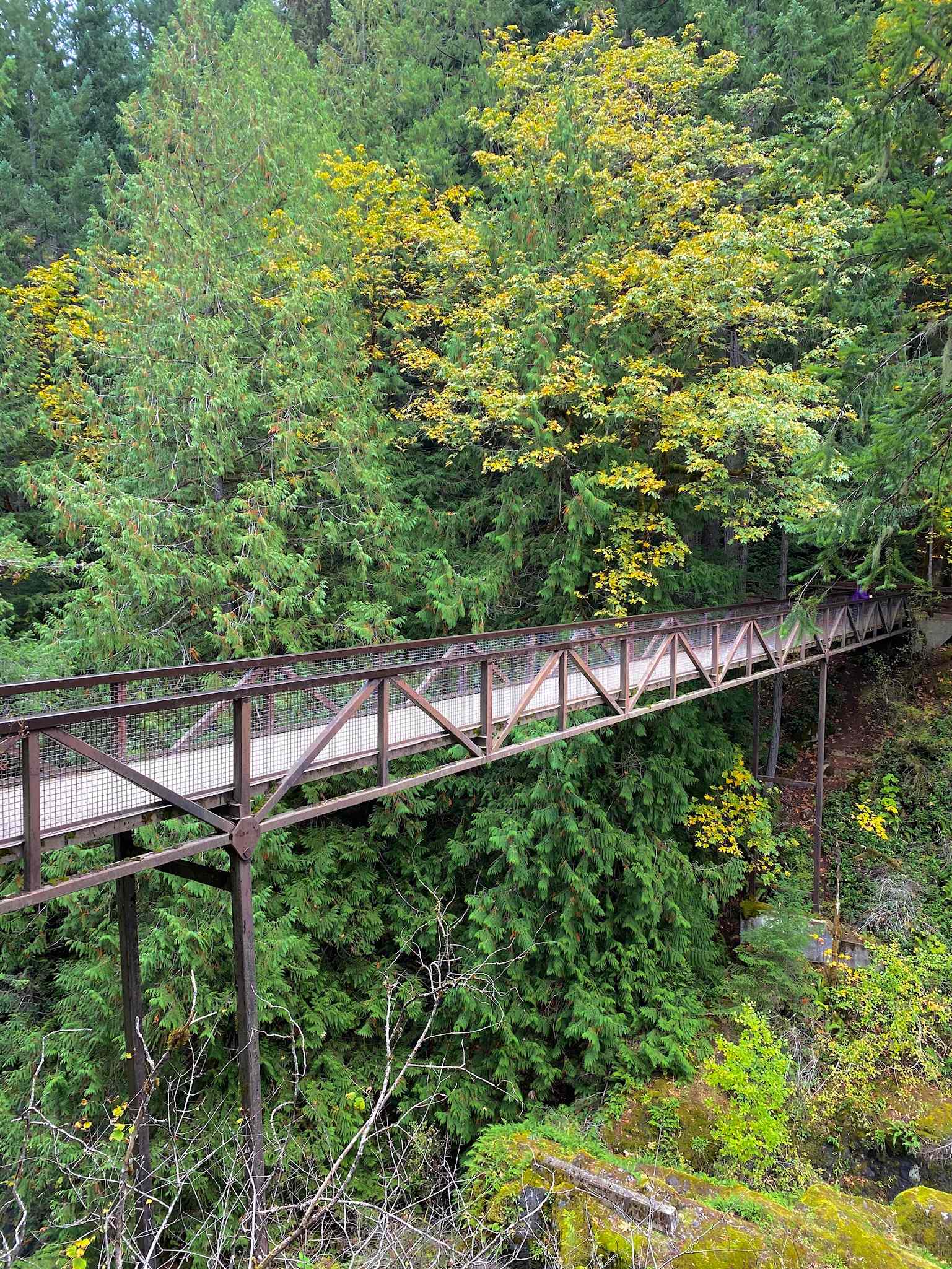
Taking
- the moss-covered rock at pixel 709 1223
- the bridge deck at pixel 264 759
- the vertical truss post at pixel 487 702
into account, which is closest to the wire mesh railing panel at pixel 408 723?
the bridge deck at pixel 264 759

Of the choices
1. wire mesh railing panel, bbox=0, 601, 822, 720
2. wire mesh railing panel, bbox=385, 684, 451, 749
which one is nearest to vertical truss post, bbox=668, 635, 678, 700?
wire mesh railing panel, bbox=0, 601, 822, 720

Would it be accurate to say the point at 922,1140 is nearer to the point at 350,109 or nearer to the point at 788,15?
the point at 788,15

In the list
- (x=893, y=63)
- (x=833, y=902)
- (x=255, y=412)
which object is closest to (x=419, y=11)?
(x=255, y=412)

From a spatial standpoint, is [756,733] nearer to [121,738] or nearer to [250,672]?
[250,672]

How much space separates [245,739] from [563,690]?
3077 mm

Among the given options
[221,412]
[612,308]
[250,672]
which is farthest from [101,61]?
[250,672]

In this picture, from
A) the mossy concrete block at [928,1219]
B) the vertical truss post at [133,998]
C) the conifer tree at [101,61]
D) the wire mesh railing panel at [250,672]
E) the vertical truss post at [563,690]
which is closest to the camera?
the vertical truss post at [133,998]

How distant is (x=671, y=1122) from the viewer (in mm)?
7379

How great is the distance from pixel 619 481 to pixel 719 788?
4.78 meters

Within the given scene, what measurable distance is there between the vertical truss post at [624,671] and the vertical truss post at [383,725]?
2831 millimetres

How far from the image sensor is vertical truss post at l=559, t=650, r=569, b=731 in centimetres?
601

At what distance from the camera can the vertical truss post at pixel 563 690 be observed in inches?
237

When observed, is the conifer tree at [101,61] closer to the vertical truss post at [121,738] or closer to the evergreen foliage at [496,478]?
the evergreen foliage at [496,478]

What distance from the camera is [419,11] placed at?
44.2 ft
